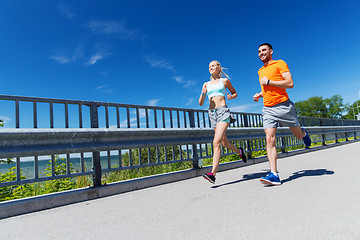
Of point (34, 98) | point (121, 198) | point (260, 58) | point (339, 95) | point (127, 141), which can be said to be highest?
point (339, 95)

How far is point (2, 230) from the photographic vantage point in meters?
2.53

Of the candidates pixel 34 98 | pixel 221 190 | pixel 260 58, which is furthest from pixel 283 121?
pixel 34 98

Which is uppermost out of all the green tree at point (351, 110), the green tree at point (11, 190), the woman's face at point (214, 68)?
the green tree at point (351, 110)

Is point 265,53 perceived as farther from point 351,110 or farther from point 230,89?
point 351,110

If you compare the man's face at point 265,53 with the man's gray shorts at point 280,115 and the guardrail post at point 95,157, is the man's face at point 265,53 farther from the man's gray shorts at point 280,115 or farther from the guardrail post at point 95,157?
the guardrail post at point 95,157

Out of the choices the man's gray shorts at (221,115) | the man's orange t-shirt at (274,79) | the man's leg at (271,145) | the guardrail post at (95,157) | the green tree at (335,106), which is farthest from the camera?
the green tree at (335,106)

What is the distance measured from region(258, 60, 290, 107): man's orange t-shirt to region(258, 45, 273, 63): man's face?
14 cm

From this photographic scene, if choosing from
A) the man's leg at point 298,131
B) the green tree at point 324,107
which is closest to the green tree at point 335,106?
the green tree at point 324,107

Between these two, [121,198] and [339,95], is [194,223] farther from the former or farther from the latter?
[339,95]

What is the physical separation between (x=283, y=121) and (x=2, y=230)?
4096 mm

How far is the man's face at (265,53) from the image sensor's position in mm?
4414

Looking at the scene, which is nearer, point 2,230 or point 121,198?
point 2,230

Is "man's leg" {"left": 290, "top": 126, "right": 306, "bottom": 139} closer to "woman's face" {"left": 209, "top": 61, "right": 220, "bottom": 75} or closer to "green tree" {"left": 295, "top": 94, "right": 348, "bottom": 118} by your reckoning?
"woman's face" {"left": 209, "top": 61, "right": 220, "bottom": 75}

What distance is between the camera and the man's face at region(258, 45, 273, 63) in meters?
4.41
